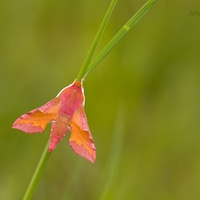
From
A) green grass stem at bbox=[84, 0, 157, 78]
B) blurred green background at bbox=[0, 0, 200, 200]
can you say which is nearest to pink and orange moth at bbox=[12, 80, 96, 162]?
green grass stem at bbox=[84, 0, 157, 78]

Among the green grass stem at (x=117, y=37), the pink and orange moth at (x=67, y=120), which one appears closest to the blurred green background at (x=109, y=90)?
the pink and orange moth at (x=67, y=120)

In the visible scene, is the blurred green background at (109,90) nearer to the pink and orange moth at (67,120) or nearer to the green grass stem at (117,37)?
the pink and orange moth at (67,120)

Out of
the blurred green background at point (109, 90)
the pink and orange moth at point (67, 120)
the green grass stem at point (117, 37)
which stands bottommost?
the pink and orange moth at point (67, 120)

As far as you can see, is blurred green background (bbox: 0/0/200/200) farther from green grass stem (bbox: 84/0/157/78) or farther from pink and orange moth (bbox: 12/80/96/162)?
green grass stem (bbox: 84/0/157/78)

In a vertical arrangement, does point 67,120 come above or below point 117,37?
below

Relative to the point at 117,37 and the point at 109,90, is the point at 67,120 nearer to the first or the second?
the point at 117,37

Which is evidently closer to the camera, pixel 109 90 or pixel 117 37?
pixel 117 37

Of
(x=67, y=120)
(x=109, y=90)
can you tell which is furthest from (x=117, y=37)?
(x=109, y=90)

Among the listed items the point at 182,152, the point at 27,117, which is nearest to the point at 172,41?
the point at 182,152
